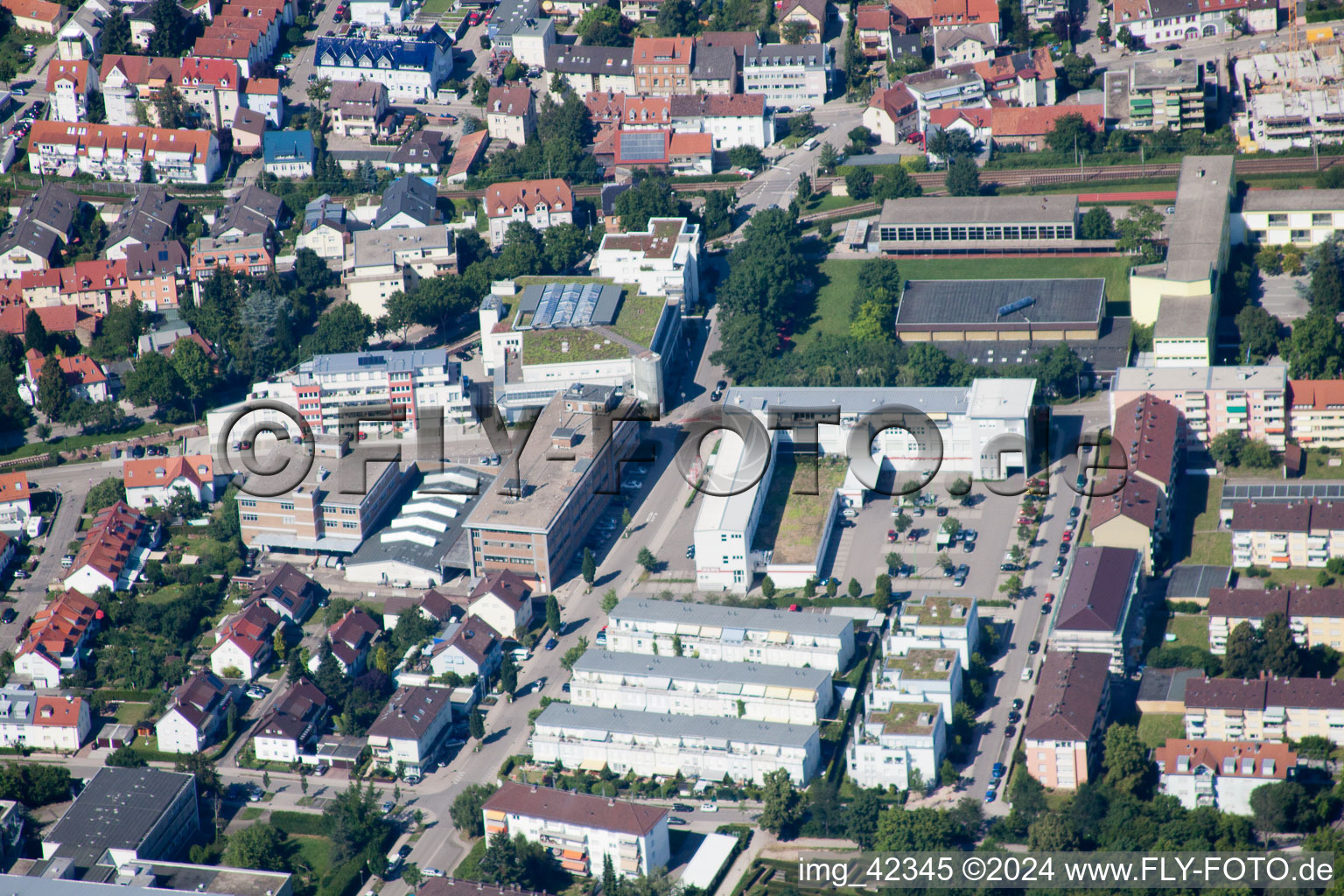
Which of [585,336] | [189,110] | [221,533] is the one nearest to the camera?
[221,533]

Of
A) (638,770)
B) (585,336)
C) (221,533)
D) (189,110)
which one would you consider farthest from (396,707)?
(189,110)

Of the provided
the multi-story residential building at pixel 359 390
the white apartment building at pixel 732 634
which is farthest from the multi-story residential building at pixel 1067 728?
the multi-story residential building at pixel 359 390

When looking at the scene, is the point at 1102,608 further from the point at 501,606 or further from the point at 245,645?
the point at 245,645

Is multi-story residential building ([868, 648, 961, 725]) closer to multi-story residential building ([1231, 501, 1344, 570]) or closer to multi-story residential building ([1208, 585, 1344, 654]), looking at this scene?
multi-story residential building ([1208, 585, 1344, 654])

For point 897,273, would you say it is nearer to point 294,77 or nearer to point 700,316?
point 700,316

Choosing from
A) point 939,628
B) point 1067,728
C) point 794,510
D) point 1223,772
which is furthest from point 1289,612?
point 794,510

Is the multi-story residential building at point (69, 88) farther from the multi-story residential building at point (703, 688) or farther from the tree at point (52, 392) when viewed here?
the multi-story residential building at point (703, 688)
